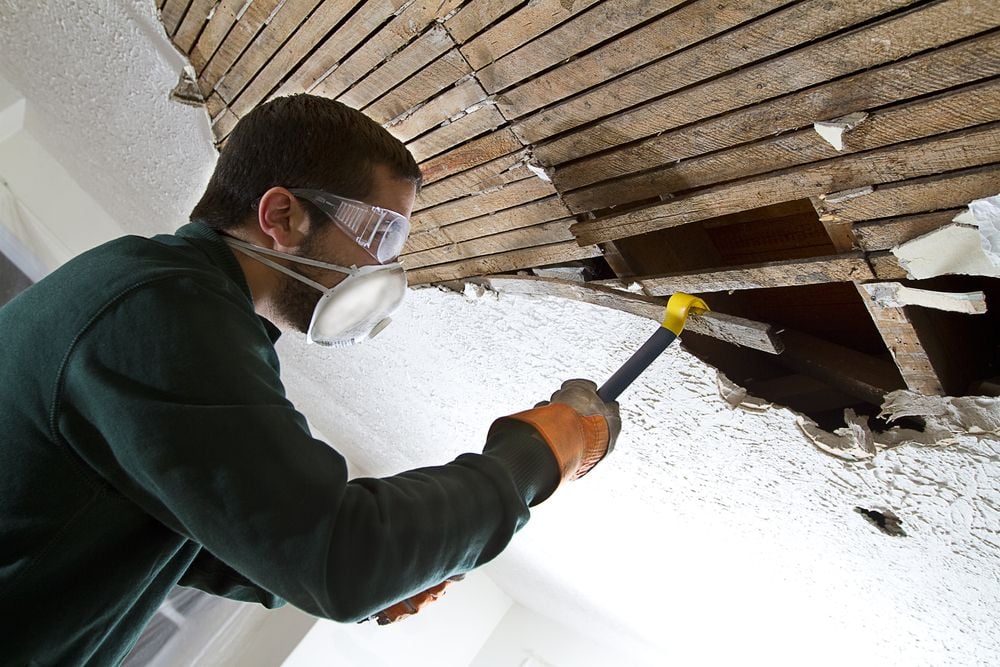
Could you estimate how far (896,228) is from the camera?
0.90 metres

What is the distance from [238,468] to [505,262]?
1.01 m

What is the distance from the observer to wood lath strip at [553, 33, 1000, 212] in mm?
720

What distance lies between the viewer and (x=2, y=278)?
383cm

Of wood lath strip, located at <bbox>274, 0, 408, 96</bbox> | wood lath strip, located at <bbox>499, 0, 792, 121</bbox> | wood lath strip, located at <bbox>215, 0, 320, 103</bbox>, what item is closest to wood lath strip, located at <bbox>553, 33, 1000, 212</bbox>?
wood lath strip, located at <bbox>499, 0, 792, 121</bbox>

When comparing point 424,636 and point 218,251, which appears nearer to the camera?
point 218,251

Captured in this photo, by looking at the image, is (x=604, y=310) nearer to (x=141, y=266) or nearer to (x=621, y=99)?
(x=621, y=99)

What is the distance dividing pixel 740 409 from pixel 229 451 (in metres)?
1.04

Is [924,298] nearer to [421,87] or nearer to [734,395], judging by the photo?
[734,395]

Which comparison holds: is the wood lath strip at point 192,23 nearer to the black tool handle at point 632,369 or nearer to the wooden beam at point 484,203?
the wooden beam at point 484,203

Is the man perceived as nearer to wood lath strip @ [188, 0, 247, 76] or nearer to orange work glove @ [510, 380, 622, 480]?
orange work glove @ [510, 380, 622, 480]

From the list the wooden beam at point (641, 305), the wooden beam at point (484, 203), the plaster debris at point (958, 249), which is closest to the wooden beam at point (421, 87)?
the wooden beam at point (484, 203)

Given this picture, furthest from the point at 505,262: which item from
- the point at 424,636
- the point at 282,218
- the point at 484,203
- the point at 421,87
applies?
the point at 424,636

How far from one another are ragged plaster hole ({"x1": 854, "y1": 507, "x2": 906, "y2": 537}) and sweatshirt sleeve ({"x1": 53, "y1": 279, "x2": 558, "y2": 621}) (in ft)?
3.03

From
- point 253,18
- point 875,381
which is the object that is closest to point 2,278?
point 253,18
